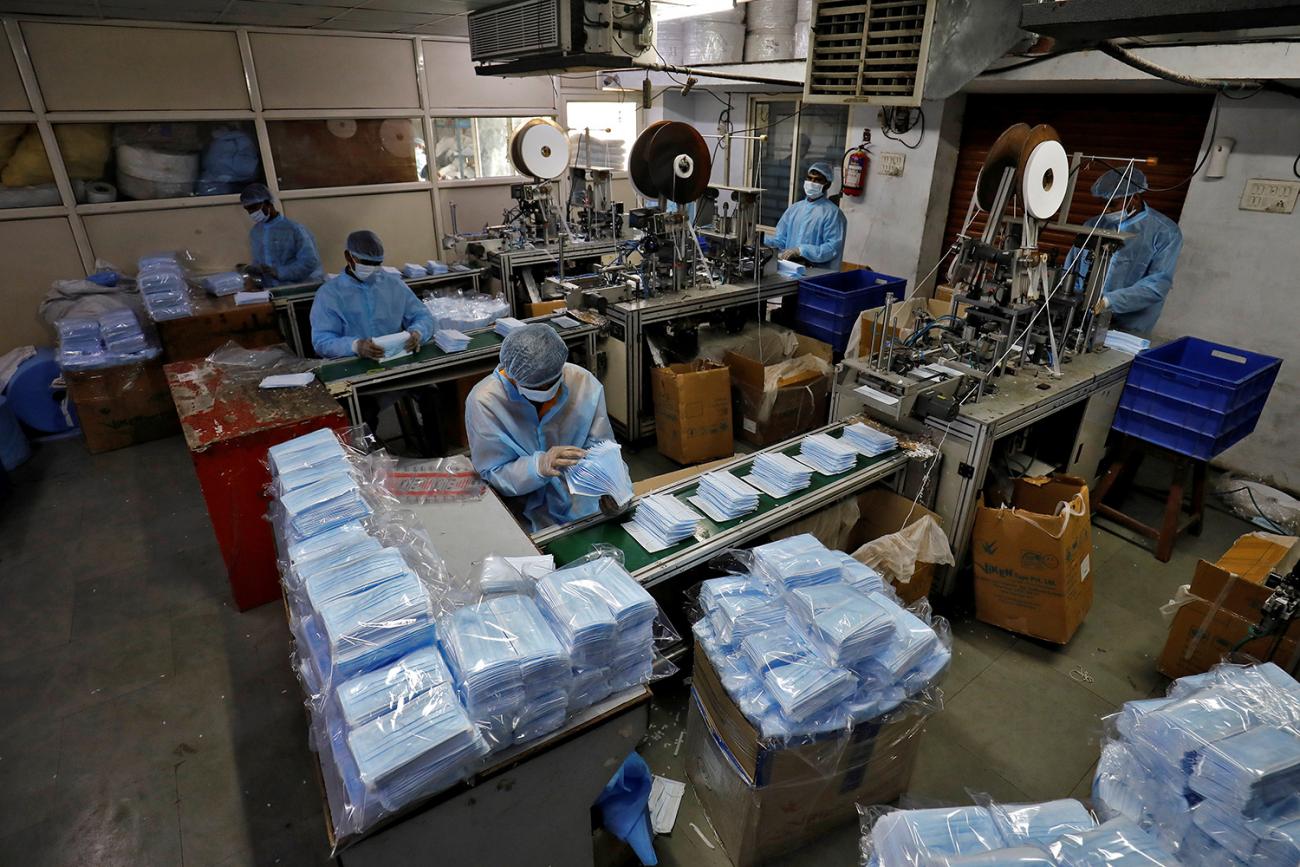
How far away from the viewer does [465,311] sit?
505 centimetres

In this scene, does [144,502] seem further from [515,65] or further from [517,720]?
[517,720]

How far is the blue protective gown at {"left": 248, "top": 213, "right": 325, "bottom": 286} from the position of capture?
5.74 metres

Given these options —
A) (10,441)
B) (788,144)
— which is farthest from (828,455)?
(788,144)

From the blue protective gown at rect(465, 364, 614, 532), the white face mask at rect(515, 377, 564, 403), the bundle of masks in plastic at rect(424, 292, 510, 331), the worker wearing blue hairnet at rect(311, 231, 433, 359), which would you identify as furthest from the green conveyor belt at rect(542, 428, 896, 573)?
the bundle of masks in plastic at rect(424, 292, 510, 331)

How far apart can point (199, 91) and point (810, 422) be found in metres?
6.21

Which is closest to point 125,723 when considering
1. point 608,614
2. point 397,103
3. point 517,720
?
point 517,720

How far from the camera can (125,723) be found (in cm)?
272

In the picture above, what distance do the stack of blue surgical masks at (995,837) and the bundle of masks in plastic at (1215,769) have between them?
190 millimetres

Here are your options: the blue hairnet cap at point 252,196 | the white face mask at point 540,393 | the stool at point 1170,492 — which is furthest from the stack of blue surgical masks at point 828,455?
the blue hairnet cap at point 252,196

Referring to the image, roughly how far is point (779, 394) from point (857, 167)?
3.42 meters

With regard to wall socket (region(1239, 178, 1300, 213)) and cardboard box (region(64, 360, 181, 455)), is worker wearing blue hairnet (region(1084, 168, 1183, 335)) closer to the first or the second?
wall socket (region(1239, 178, 1300, 213))

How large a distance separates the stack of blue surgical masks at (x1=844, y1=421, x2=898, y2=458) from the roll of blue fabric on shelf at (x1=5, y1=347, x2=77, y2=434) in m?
5.75

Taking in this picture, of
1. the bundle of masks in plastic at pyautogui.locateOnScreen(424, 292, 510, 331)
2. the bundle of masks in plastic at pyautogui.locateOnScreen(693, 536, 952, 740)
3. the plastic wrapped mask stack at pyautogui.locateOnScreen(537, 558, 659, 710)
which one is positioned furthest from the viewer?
the bundle of masks in plastic at pyautogui.locateOnScreen(424, 292, 510, 331)

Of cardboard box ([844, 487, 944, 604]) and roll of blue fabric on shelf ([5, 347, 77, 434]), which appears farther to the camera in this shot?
roll of blue fabric on shelf ([5, 347, 77, 434])
